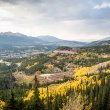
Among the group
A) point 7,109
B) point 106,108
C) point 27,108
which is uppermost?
point 7,109

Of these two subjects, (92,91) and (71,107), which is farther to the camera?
(92,91)

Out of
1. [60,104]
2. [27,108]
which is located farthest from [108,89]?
[27,108]

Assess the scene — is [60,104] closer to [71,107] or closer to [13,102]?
[71,107]

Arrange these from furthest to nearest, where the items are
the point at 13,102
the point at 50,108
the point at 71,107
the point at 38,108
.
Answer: the point at 50,108
the point at 38,108
the point at 71,107
the point at 13,102

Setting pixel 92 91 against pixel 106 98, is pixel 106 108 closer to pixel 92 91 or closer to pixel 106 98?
pixel 106 98

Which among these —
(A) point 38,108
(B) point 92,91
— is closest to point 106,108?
(B) point 92,91

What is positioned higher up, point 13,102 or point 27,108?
Result: point 13,102

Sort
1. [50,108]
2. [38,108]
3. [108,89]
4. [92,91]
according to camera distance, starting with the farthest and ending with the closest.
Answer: [92,91] → [108,89] → [50,108] → [38,108]

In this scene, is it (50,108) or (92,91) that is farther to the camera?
(92,91)

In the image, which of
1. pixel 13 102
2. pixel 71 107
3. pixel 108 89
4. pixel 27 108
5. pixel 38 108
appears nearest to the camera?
pixel 13 102
